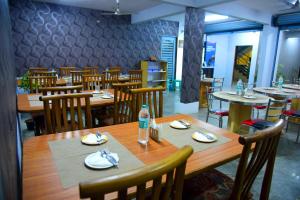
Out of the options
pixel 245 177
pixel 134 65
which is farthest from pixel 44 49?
pixel 245 177

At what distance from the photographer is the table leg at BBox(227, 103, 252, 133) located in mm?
3250

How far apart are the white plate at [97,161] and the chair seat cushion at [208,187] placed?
0.53 m

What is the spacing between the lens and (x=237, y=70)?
26.8ft

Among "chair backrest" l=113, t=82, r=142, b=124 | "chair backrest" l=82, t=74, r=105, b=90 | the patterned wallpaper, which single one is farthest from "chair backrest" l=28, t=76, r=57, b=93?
the patterned wallpaper

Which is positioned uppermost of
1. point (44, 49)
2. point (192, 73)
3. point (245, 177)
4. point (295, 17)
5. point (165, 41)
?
point (295, 17)

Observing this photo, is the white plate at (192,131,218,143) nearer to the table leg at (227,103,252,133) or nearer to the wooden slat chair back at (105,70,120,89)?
the table leg at (227,103,252,133)

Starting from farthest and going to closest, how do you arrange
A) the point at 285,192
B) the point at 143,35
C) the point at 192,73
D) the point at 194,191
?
the point at 143,35 < the point at 192,73 < the point at 285,192 < the point at 194,191

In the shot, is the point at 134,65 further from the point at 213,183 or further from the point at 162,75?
the point at 213,183

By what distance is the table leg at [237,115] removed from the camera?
10.7 feet

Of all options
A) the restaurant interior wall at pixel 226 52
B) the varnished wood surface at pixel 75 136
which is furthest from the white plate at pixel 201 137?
the restaurant interior wall at pixel 226 52

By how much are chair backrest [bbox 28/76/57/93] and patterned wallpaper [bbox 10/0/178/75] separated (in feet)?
8.16

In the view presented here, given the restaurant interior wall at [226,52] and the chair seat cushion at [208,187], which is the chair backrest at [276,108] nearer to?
the chair seat cushion at [208,187]

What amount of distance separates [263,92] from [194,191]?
316 centimetres

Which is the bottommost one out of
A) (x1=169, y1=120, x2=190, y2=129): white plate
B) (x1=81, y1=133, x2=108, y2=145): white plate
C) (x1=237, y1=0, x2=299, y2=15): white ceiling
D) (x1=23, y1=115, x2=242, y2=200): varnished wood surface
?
(x1=23, y1=115, x2=242, y2=200): varnished wood surface
